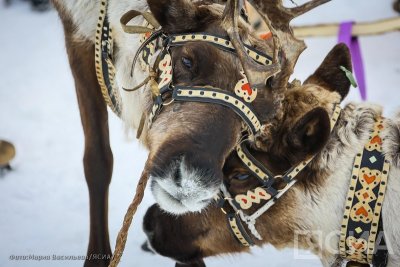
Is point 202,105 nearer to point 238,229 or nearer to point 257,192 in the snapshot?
point 257,192

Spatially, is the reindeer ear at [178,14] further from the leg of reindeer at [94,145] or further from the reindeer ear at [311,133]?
the leg of reindeer at [94,145]

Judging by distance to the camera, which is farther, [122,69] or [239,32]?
[122,69]

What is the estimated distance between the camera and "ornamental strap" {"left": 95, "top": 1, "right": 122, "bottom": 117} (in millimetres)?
3313

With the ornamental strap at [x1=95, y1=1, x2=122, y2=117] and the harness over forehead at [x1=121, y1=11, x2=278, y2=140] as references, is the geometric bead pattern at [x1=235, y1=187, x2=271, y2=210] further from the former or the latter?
the ornamental strap at [x1=95, y1=1, x2=122, y2=117]

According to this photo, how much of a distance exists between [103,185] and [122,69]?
3.03 feet

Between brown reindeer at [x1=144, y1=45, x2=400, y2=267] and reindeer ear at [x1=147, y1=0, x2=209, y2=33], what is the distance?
568 mm

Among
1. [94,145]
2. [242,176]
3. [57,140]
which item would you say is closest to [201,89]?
[242,176]

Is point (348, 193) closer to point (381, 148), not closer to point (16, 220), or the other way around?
point (381, 148)

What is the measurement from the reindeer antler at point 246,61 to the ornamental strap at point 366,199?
63 centimetres

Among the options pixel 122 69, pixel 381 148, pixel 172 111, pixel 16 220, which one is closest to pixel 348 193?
pixel 381 148

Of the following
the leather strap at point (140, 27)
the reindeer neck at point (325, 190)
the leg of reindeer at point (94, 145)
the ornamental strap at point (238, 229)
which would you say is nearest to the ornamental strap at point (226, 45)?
the leather strap at point (140, 27)

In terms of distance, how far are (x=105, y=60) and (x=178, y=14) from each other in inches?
41.5

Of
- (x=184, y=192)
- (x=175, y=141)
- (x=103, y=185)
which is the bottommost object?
(x=103, y=185)

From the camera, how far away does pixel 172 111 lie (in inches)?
92.4
